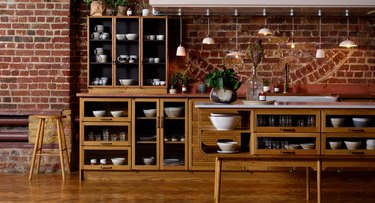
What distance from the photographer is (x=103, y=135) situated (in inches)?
308

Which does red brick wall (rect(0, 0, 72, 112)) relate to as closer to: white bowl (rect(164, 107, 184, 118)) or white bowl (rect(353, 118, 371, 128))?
white bowl (rect(164, 107, 184, 118))

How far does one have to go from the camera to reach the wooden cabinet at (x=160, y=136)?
25.5ft

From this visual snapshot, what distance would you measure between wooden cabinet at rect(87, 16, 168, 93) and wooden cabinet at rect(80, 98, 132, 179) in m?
0.37

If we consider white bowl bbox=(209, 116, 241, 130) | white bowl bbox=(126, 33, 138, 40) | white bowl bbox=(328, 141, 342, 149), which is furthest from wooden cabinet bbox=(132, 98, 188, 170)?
white bowl bbox=(328, 141, 342, 149)

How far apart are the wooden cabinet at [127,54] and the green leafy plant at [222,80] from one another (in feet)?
8.45

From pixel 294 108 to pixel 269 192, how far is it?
145 centimetres

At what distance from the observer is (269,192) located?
679 centimetres

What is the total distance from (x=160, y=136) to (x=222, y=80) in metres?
2.41

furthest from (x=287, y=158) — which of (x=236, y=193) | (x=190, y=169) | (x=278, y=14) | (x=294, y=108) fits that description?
(x=278, y=14)

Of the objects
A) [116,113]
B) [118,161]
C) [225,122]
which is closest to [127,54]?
[116,113]

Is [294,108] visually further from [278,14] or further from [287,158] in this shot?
[278,14]

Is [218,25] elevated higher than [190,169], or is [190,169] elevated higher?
[218,25]

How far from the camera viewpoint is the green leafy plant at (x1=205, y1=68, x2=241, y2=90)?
220 inches

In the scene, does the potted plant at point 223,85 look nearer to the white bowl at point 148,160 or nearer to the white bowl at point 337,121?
the white bowl at point 337,121
